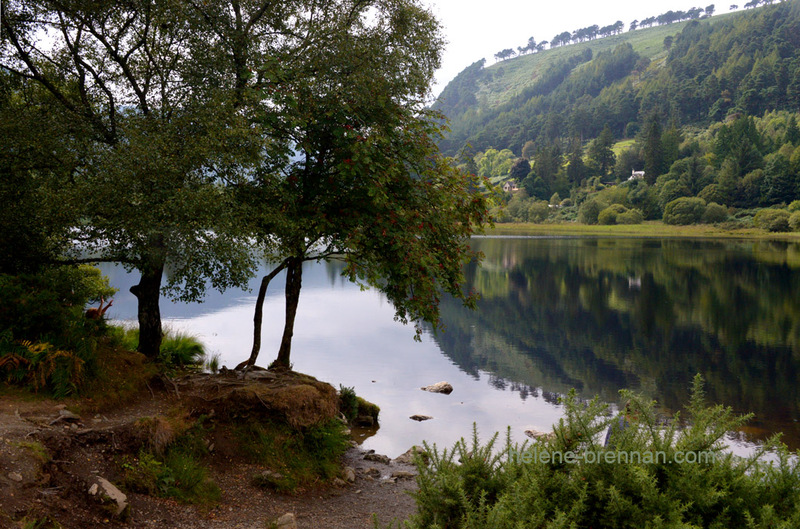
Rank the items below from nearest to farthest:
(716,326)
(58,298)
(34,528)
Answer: (34,528)
(58,298)
(716,326)

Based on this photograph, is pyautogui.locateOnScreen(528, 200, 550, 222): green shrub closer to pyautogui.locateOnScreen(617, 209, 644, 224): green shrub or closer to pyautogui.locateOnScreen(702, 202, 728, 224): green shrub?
pyautogui.locateOnScreen(617, 209, 644, 224): green shrub

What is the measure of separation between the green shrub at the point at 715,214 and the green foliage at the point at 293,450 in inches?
5010

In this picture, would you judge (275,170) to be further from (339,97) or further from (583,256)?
(583,256)

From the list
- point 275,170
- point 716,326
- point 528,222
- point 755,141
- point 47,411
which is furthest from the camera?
point 528,222

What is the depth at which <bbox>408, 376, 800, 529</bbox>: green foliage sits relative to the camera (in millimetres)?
3932

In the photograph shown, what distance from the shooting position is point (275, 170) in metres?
12.9

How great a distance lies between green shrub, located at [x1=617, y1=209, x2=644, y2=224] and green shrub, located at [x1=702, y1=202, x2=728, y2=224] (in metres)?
15.6

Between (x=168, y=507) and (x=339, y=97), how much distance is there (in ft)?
27.1

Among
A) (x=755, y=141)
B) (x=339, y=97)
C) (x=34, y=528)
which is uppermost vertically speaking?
(x=755, y=141)

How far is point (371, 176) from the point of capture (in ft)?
38.7

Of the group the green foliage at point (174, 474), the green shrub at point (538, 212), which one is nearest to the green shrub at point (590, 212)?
the green shrub at point (538, 212)

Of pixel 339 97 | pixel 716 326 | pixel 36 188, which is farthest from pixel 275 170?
pixel 716 326

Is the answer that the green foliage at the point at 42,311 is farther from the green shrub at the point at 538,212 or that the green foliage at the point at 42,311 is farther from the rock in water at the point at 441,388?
the green shrub at the point at 538,212

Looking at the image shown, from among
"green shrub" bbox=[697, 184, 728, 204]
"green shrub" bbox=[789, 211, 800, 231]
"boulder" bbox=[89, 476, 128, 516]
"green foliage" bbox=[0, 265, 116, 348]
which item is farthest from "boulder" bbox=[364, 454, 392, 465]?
"green shrub" bbox=[697, 184, 728, 204]
